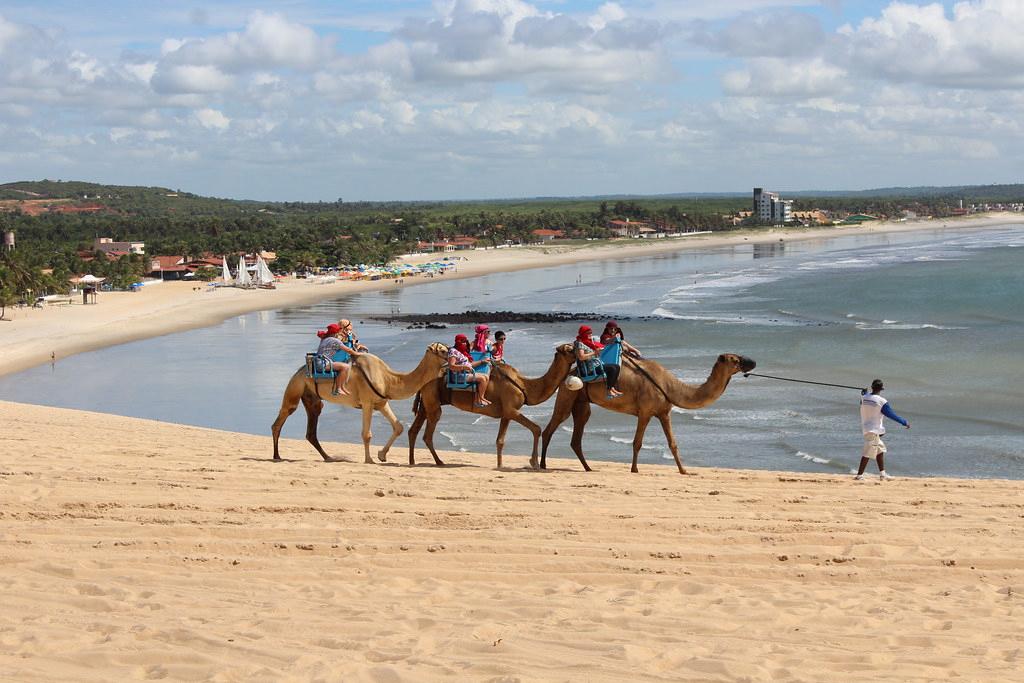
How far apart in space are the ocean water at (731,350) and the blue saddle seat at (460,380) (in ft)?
8.22

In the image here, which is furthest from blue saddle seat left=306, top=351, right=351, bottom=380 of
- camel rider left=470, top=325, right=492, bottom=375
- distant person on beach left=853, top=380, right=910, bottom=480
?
distant person on beach left=853, top=380, right=910, bottom=480

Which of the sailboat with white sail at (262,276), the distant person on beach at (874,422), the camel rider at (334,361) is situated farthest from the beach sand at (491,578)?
the sailboat with white sail at (262,276)

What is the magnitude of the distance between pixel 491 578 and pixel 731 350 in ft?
107

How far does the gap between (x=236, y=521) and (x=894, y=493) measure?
7.10 m

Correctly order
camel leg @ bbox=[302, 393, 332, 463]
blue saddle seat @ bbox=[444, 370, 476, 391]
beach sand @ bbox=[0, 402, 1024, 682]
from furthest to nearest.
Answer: camel leg @ bbox=[302, 393, 332, 463] < blue saddle seat @ bbox=[444, 370, 476, 391] < beach sand @ bbox=[0, 402, 1024, 682]

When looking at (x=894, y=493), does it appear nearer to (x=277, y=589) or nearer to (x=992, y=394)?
(x=277, y=589)

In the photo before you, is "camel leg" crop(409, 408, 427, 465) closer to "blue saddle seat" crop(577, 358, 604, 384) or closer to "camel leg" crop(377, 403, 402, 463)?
"camel leg" crop(377, 403, 402, 463)

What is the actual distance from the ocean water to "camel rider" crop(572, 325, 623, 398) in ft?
7.94

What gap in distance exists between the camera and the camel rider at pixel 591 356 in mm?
15086

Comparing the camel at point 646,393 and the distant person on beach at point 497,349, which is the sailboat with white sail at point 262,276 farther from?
the camel at point 646,393

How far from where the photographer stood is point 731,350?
132ft

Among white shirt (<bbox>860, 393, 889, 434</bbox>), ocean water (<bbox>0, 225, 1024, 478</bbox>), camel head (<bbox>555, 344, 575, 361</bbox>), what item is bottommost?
ocean water (<bbox>0, 225, 1024, 478</bbox>)

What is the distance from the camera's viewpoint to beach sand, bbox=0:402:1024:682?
255 inches

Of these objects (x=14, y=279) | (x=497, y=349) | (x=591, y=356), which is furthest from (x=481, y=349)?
(x=14, y=279)
